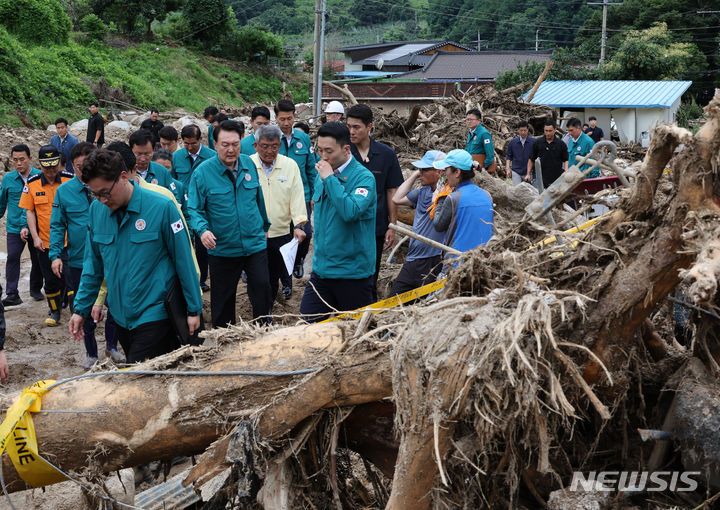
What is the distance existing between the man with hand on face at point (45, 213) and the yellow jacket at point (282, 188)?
2.40 meters

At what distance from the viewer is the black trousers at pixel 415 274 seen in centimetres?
550

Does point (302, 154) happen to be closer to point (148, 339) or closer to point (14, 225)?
point (14, 225)

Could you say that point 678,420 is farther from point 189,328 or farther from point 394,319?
point 189,328

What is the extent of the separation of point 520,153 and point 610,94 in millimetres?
22654

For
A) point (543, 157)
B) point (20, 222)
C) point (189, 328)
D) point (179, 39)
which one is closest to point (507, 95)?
point (543, 157)

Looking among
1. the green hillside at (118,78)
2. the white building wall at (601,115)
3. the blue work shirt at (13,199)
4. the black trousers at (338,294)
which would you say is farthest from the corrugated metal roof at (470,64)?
the black trousers at (338,294)

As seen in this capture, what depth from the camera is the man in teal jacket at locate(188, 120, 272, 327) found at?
5.86 m

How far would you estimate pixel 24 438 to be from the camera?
354 centimetres

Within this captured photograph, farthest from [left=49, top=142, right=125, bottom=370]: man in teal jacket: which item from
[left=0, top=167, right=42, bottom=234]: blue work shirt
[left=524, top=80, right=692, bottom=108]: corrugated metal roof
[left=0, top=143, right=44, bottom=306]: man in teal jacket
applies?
[left=524, top=80, right=692, bottom=108]: corrugated metal roof

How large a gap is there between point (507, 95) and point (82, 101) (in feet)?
53.3

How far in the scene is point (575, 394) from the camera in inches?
117

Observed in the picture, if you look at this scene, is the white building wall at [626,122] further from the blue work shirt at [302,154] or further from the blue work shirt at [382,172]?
the blue work shirt at [382,172]

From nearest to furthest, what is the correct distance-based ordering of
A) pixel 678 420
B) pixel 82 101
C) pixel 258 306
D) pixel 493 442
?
pixel 493 442
pixel 678 420
pixel 258 306
pixel 82 101

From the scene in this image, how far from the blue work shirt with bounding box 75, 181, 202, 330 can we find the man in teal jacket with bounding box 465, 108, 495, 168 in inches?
304
